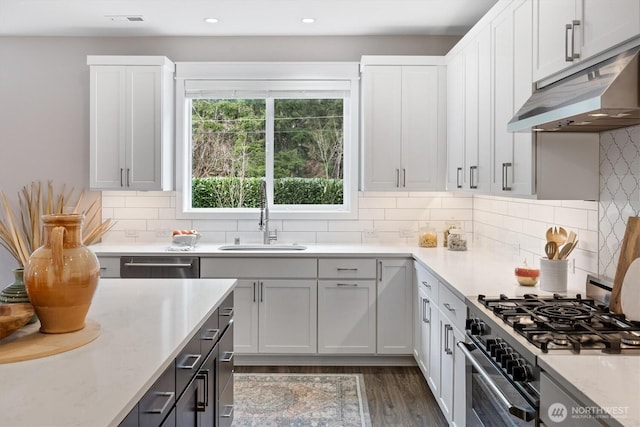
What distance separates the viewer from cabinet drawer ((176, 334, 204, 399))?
68.7 inches

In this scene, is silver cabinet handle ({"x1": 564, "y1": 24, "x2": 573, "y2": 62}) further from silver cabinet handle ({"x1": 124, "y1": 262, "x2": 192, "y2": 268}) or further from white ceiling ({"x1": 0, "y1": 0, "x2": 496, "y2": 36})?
silver cabinet handle ({"x1": 124, "y1": 262, "x2": 192, "y2": 268})

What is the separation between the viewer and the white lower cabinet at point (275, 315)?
3996 millimetres

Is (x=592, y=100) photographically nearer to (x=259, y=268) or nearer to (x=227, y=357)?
(x=227, y=357)

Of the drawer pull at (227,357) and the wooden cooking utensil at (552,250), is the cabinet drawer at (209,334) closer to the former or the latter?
the drawer pull at (227,357)

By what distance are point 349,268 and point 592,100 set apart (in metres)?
2.50

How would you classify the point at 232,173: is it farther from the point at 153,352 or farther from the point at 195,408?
the point at 153,352

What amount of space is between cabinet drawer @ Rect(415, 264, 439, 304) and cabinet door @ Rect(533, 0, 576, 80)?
1380 millimetres

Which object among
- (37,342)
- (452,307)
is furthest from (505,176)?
(37,342)

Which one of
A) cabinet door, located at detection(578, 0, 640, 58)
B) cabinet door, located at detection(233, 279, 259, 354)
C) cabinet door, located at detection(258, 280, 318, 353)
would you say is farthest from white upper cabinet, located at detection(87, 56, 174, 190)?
cabinet door, located at detection(578, 0, 640, 58)

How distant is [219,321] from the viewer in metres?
2.43

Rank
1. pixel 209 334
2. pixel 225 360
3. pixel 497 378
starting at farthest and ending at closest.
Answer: pixel 225 360
pixel 209 334
pixel 497 378

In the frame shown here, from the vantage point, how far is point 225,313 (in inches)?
101

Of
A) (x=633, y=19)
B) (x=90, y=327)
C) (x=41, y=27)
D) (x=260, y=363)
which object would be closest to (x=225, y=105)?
(x=41, y=27)

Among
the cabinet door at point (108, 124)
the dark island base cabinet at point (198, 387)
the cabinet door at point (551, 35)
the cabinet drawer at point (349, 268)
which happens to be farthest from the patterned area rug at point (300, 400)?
the cabinet door at point (551, 35)
